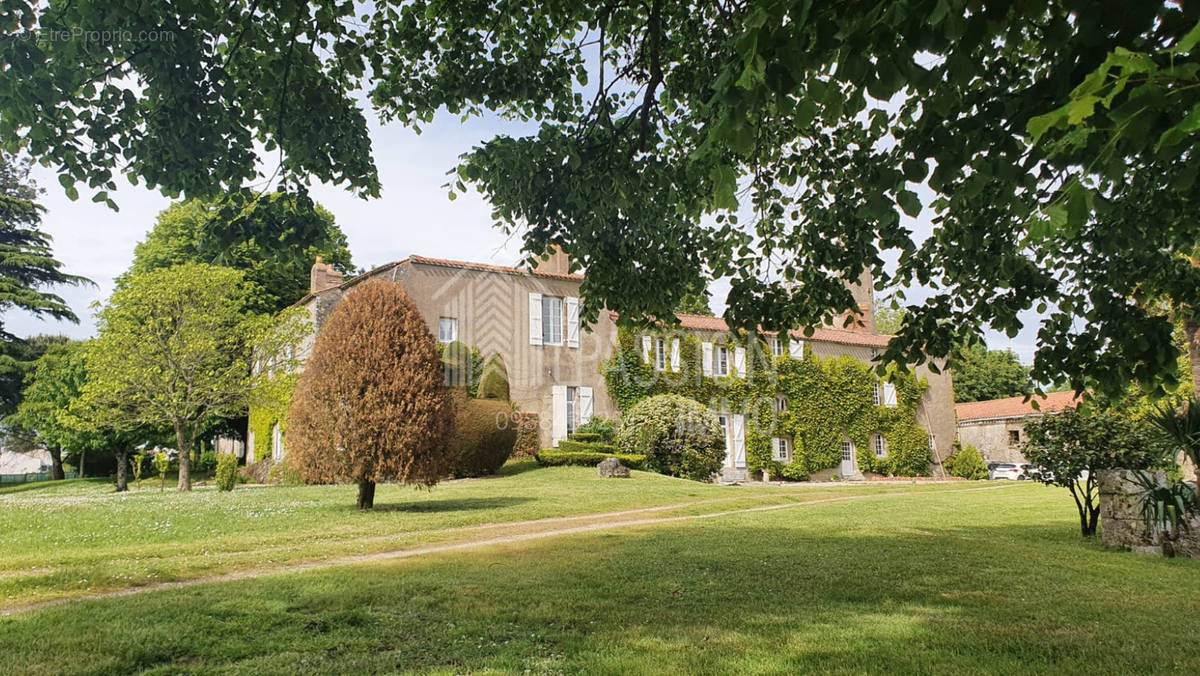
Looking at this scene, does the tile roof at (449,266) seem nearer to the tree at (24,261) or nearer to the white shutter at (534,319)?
the white shutter at (534,319)

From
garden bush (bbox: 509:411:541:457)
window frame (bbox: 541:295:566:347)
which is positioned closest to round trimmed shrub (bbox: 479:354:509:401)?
garden bush (bbox: 509:411:541:457)

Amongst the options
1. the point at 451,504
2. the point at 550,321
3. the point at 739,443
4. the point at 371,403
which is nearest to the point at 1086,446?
the point at 451,504

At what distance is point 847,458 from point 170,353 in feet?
87.6

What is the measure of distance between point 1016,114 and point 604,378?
24.7 meters

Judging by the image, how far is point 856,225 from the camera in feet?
24.7

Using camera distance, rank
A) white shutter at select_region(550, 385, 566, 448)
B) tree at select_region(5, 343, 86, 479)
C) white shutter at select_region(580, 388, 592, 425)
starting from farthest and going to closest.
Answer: tree at select_region(5, 343, 86, 479) → white shutter at select_region(580, 388, 592, 425) → white shutter at select_region(550, 385, 566, 448)

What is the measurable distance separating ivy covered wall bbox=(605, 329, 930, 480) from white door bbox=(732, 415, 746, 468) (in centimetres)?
26

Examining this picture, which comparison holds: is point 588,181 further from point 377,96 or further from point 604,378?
point 604,378

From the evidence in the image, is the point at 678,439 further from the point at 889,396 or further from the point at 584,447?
the point at 889,396

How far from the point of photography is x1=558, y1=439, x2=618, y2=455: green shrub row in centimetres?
2480

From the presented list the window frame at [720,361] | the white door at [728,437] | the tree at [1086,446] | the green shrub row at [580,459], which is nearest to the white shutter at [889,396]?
the window frame at [720,361]

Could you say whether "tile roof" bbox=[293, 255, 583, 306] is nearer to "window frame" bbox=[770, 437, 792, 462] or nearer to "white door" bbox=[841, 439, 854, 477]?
"window frame" bbox=[770, 437, 792, 462]

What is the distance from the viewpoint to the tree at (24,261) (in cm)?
3291

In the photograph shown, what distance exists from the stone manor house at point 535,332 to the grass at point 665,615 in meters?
16.4
